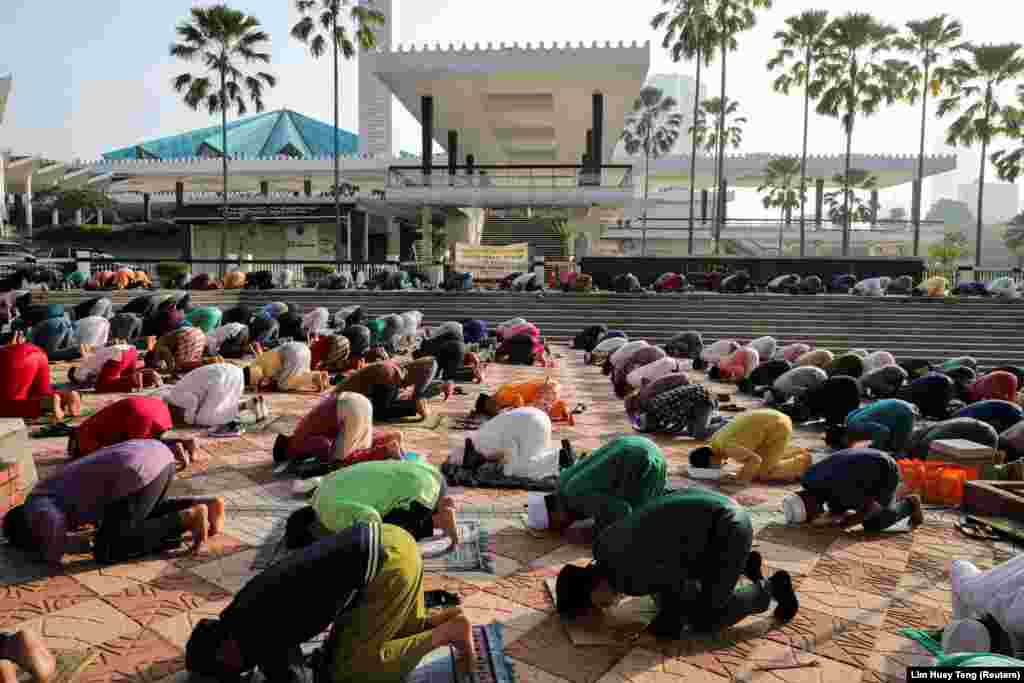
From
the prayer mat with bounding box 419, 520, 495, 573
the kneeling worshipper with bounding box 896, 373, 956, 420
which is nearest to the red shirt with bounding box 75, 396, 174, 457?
the prayer mat with bounding box 419, 520, 495, 573

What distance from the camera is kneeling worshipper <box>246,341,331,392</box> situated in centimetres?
1038

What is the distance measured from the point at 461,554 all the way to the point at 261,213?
116 ft

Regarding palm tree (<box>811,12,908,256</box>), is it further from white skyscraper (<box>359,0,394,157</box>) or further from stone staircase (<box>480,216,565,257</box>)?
white skyscraper (<box>359,0,394,157</box>)

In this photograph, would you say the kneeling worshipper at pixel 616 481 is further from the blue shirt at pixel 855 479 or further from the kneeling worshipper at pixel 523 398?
the kneeling worshipper at pixel 523 398

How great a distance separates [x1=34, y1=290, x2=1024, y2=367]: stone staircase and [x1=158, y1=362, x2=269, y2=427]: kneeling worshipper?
36.5 ft

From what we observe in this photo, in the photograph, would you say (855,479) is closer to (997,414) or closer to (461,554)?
(461,554)

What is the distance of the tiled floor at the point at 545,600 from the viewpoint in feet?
11.8

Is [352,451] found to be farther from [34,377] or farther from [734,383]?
[734,383]

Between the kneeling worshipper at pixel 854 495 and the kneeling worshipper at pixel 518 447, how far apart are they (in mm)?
1983

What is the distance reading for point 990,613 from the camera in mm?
3541

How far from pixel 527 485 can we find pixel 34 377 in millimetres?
5698

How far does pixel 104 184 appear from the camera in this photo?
156 feet

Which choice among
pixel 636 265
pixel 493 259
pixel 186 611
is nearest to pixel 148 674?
pixel 186 611

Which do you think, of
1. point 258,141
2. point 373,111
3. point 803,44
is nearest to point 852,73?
point 803,44
